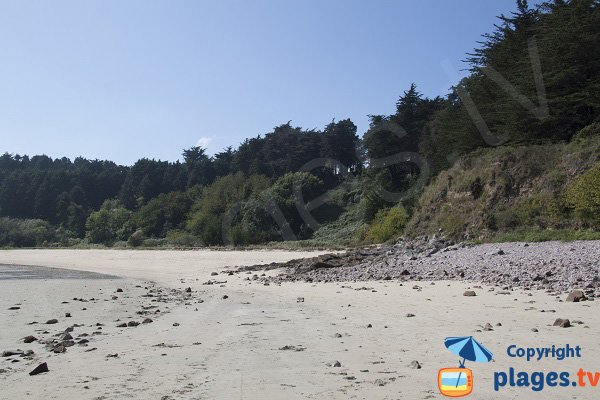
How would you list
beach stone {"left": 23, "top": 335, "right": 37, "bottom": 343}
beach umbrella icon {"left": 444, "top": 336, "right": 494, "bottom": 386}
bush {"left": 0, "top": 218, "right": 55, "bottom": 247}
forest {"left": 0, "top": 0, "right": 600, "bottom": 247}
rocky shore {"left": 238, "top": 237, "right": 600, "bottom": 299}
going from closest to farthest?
beach umbrella icon {"left": 444, "top": 336, "right": 494, "bottom": 386}
beach stone {"left": 23, "top": 335, "right": 37, "bottom": 343}
rocky shore {"left": 238, "top": 237, "right": 600, "bottom": 299}
forest {"left": 0, "top": 0, "right": 600, "bottom": 247}
bush {"left": 0, "top": 218, "right": 55, "bottom": 247}

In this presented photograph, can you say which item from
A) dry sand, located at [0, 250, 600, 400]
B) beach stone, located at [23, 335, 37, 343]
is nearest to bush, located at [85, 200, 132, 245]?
dry sand, located at [0, 250, 600, 400]

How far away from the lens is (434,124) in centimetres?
3938

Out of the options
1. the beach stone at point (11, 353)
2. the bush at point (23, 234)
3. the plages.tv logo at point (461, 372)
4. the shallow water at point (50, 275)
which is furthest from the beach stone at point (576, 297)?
the bush at point (23, 234)

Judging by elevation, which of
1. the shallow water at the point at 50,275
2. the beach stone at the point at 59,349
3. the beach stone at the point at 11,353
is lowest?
the beach stone at the point at 11,353

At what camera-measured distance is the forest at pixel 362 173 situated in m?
22.3

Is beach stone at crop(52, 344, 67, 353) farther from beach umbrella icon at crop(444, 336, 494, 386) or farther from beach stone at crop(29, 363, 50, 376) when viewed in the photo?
beach umbrella icon at crop(444, 336, 494, 386)

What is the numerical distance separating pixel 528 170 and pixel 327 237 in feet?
68.2

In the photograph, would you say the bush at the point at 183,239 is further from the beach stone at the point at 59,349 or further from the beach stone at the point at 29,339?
the beach stone at the point at 59,349

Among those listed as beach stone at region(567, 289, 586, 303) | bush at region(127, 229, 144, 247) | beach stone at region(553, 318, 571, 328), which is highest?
bush at region(127, 229, 144, 247)

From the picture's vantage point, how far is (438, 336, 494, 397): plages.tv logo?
4387mm

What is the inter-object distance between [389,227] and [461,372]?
26.1 metres

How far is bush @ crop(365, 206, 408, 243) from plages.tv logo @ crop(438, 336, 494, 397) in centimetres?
2336

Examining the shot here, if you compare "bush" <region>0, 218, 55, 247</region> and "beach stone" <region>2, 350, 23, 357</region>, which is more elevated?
"bush" <region>0, 218, 55, 247</region>

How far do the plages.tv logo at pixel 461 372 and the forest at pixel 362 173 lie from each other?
1332cm
